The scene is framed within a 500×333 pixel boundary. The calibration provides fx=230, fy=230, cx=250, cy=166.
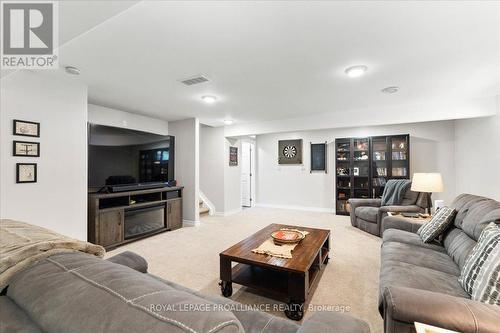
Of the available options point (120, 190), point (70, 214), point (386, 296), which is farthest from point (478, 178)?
point (70, 214)

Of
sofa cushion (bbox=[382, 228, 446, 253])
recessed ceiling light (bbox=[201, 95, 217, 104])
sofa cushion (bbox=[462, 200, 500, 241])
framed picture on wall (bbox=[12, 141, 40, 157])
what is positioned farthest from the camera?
recessed ceiling light (bbox=[201, 95, 217, 104])

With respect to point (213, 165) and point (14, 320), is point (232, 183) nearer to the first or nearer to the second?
point (213, 165)

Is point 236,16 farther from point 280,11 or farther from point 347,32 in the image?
point 347,32

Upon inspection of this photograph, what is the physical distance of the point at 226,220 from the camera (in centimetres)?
525

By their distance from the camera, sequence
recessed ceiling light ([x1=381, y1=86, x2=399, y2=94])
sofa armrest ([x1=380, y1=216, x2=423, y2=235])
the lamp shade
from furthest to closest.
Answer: recessed ceiling light ([x1=381, y1=86, x2=399, y2=94]) → the lamp shade → sofa armrest ([x1=380, y1=216, x2=423, y2=235])

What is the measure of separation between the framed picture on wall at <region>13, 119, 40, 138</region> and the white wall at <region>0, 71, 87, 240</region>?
4 cm

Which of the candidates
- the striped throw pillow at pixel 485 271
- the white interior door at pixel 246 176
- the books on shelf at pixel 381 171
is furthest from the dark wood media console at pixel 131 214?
the books on shelf at pixel 381 171

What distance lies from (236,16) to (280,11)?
0.31 m

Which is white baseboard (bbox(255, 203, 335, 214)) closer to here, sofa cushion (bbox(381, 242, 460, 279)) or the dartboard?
the dartboard

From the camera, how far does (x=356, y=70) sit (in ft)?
8.33

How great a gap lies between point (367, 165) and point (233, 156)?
3.25m

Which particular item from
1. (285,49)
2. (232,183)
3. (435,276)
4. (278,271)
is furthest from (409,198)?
(232,183)

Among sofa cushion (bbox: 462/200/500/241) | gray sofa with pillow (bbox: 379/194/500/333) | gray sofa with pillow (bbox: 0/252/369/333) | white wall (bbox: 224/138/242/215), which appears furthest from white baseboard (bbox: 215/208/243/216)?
gray sofa with pillow (bbox: 0/252/369/333)

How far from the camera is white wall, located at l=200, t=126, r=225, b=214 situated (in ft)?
18.9
